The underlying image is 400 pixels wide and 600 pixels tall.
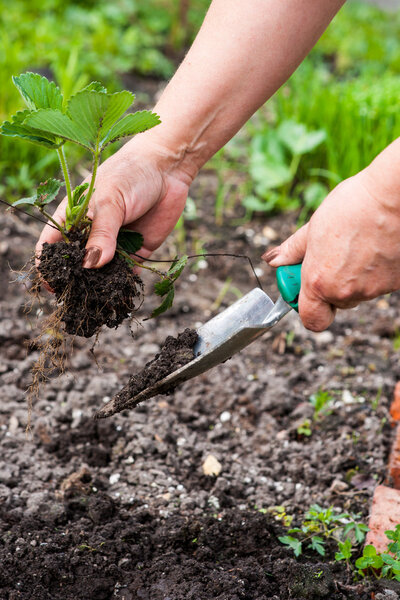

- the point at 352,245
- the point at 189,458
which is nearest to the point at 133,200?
the point at 352,245

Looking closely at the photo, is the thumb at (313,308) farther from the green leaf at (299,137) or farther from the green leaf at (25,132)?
the green leaf at (299,137)

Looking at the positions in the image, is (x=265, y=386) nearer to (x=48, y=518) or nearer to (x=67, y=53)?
(x=48, y=518)

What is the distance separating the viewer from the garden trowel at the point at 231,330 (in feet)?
5.20

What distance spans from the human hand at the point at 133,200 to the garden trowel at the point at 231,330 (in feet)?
1.09

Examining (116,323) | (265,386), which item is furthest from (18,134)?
(265,386)

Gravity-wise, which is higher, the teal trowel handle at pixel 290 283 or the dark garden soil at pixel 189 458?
the teal trowel handle at pixel 290 283

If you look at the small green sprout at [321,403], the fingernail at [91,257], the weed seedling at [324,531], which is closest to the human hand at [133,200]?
the fingernail at [91,257]

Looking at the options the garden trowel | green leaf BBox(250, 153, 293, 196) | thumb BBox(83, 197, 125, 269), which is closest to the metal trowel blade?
the garden trowel

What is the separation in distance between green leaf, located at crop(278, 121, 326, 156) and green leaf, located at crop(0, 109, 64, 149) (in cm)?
211

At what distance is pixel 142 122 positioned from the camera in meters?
1.44

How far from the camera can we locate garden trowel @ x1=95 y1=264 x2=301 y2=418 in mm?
1585

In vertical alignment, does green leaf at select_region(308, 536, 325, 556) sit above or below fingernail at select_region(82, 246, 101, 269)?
below

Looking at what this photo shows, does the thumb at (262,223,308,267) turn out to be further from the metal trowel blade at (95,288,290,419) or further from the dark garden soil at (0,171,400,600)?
the dark garden soil at (0,171,400,600)

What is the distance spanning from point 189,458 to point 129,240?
30.6 inches
